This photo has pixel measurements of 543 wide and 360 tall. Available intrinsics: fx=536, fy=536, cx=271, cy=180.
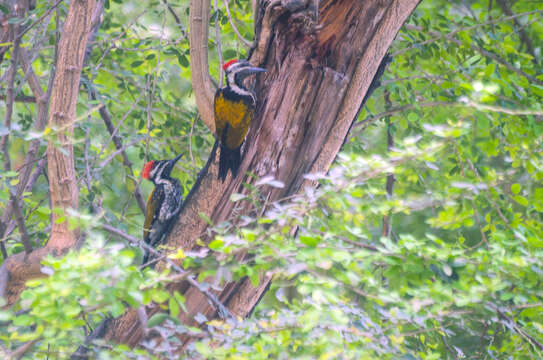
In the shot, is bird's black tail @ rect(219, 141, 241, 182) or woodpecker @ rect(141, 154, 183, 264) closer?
bird's black tail @ rect(219, 141, 241, 182)

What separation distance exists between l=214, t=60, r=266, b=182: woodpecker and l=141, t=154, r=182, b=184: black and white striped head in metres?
0.96

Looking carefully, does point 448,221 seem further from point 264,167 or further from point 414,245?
point 264,167

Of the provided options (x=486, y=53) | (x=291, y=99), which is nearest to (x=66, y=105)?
(x=291, y=99)

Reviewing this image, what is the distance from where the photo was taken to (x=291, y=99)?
2.66 m

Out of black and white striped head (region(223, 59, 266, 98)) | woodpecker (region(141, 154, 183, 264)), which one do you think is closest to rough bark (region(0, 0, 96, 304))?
black and white striped head (region(223, 59, 266, 98))

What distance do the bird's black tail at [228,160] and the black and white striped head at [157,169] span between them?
1170 millimetres

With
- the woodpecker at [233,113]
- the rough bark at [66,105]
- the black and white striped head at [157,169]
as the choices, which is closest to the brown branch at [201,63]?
the woodpecker at [233,113]

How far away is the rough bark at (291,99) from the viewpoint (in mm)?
2658

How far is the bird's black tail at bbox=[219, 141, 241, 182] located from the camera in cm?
273

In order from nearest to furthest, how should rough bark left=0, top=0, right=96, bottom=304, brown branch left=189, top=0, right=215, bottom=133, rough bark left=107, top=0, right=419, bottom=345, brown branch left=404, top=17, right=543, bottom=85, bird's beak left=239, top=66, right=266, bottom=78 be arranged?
1. rough bark left=0, top=0, right=96, bottom=304
2. rough bark left=107, top=0, right=419, bottom=345
3. bird's beak left=239, top=66, right=266, bottom=78
4. brown branch left=189, top=0, right=215, bottom=133
5. brown branch left=404, top=17, right=543, bottom=85

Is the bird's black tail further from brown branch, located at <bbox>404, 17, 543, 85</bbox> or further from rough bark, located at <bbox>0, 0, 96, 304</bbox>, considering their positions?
brown branch, located at <bbox>404, 17, 543, 85</bbox>

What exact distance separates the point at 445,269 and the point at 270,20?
1452 millimetres

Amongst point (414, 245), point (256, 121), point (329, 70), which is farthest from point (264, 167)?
point (414, 245)

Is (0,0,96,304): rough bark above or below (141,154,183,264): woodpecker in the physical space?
above
